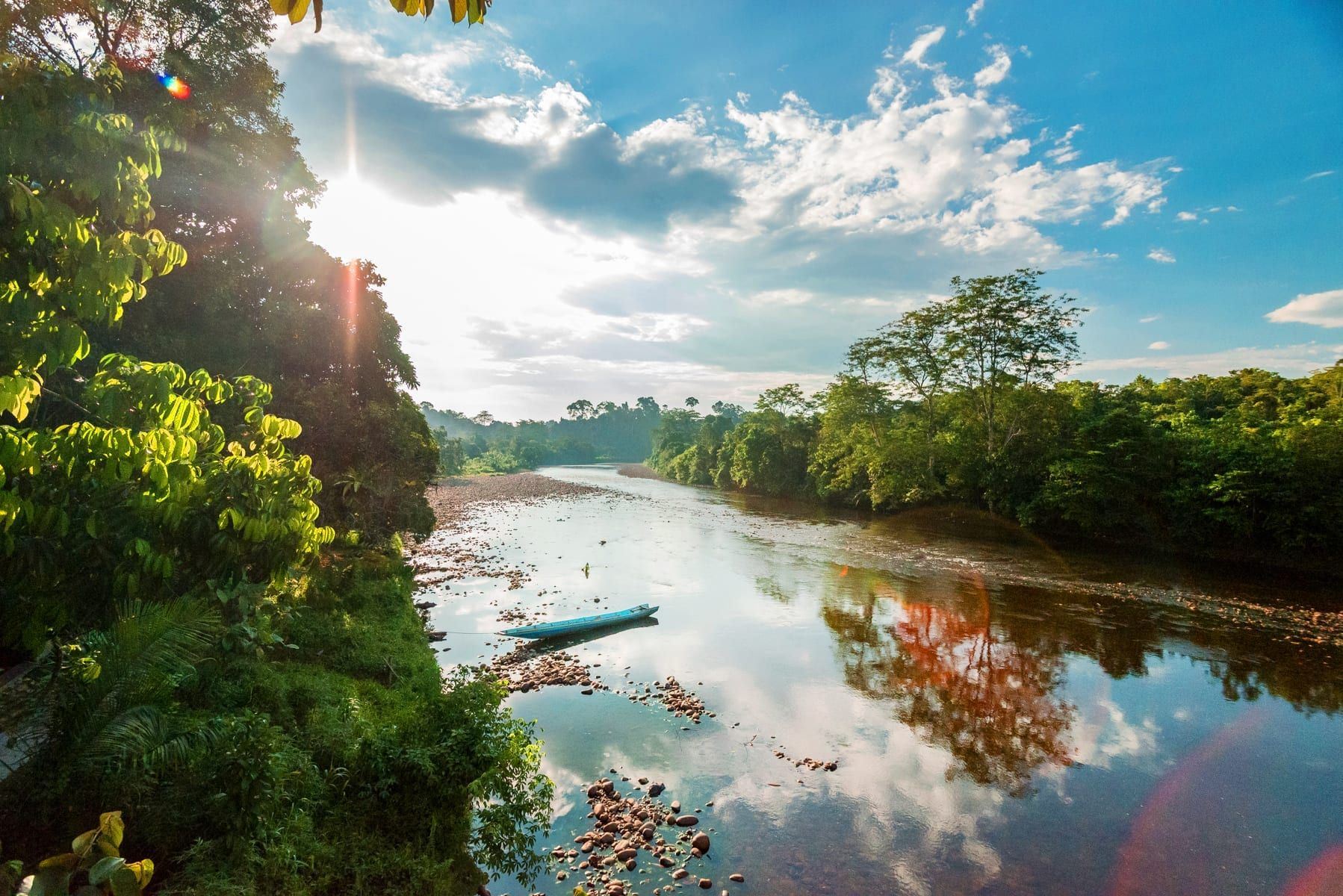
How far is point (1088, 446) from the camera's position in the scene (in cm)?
3078

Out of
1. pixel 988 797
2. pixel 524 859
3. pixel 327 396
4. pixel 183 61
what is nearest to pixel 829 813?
pixel 988 797

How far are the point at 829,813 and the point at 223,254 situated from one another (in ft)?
70.2

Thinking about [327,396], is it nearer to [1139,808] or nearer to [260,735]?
[260,735]

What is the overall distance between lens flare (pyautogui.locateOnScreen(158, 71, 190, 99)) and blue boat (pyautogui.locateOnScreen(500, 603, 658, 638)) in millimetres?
18060

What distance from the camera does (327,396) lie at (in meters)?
18.8

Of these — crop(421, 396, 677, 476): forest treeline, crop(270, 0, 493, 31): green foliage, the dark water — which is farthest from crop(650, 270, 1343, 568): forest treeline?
crop(421, 396, 677, 476): forest treeline

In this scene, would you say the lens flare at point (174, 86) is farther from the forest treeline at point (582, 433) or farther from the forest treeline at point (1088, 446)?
the forest treeline at point (582, 433)

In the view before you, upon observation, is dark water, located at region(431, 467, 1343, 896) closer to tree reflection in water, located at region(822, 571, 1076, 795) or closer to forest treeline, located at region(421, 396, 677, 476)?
tree reflection in water, located at region(822, 571, 1076, 795)

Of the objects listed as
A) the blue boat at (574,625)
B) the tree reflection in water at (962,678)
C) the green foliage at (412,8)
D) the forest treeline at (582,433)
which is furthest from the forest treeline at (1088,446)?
the forest treeline at (582,433)

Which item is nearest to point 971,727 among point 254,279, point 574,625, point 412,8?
point 574,625

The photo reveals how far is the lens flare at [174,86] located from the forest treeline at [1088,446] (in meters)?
37.1

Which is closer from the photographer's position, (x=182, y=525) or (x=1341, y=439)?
(x=182, y=525)

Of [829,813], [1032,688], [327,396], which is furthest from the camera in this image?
[327,396]

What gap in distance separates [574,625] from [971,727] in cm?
1061
